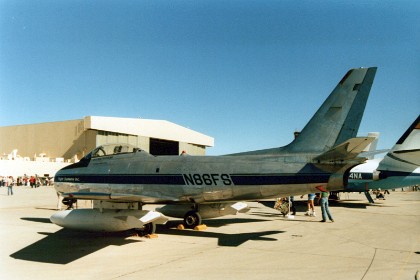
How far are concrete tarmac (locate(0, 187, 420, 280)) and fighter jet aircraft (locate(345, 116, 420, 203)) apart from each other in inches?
323

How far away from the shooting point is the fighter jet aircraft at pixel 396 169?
20.9 m

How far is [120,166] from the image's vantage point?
40.4ft

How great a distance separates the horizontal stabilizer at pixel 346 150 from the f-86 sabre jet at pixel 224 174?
1.0 inches

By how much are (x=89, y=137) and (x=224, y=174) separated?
41546 millimetres

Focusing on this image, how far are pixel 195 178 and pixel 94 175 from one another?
149 inches

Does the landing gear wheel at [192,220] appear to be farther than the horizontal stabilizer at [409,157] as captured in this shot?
No

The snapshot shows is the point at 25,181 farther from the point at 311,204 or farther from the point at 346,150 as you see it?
the point at 346,150

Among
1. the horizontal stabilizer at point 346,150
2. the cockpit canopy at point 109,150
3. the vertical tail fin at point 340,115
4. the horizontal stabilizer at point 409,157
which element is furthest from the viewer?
the horizontal stabilizer at point 409,157

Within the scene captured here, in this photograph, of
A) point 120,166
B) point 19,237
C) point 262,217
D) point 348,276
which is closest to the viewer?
point 348,276

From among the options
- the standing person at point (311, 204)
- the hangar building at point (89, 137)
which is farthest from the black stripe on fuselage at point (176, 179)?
the hangar building at point (89, 137)

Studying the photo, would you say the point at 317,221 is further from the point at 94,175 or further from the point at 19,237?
the point at 19,237

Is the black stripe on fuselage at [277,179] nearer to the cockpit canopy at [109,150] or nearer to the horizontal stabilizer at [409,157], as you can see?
the cockpit canopy at [109,150]

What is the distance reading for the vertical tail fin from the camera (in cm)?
1061

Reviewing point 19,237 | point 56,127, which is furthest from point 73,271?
point 56,127
